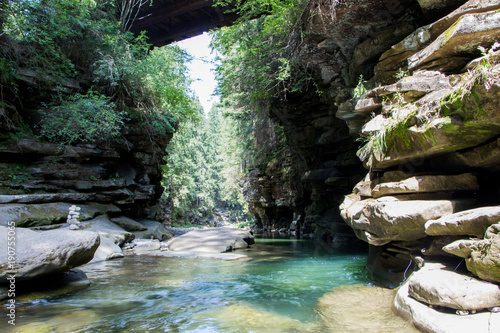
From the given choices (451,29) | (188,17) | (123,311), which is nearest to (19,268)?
(123,311)

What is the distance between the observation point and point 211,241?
11.0 m

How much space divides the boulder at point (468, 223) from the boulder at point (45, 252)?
5.48 metres

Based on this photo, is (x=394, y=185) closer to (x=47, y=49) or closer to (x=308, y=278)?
(x=308, y=278)

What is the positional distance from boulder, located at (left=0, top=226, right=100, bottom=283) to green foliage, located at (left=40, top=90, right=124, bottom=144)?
683 cm

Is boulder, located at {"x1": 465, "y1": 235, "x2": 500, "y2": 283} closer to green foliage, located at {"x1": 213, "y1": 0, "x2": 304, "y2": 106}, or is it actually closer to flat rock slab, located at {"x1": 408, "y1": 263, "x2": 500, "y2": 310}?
flat rock slab, located at {"x1": 408, "y1": 263, "x2": 500, "y2": 310}

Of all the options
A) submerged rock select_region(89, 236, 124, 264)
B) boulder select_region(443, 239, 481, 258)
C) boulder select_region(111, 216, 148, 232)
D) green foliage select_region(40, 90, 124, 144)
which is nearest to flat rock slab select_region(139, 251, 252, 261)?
submerged rock select_region(89, 236, 124, 264)

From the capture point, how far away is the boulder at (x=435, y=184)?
4.15 m

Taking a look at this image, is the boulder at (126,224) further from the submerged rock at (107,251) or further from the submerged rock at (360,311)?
the submerged rock at (360,311)

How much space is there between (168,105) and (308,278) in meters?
11.2

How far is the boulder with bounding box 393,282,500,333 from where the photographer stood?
250cm

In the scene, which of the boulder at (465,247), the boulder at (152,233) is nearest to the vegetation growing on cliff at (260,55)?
the boulder at (465,247)

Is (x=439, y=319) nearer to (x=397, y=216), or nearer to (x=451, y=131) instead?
(x=397, y=216)

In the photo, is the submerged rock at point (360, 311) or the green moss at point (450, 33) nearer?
the submerged rock at point (360, 311)

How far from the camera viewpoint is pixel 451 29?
14.5 ft
